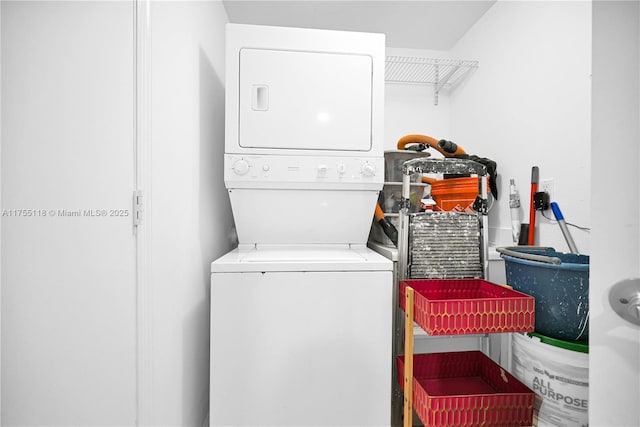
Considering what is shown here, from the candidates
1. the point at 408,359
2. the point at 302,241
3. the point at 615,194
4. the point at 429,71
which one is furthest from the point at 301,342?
the point at 429,71

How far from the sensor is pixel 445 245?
63.1 inches

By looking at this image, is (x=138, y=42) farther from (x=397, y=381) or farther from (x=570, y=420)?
(x=570, y=420)

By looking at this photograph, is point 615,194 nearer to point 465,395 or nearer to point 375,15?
point 465,395

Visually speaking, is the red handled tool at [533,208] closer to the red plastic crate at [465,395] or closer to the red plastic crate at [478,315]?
the red plastic crate at [478,315]

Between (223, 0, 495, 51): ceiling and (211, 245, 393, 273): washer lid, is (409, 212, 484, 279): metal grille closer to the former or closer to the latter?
(211, 245, 393, 273): washer lid

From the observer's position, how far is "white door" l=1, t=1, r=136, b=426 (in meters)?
0.95

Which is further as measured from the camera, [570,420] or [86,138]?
[570,420]

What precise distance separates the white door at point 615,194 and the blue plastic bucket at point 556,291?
89 centimetres

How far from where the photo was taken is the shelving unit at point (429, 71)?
7.93 ft

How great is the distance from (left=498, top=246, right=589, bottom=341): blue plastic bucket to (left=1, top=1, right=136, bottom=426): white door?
5.27 ft

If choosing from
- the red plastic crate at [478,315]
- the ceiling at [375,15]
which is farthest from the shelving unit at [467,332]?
the ceiling at [375,15]

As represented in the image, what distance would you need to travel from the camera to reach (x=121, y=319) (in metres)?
1.09

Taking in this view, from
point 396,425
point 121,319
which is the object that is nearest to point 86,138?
point 121,319

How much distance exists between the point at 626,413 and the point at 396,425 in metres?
1.48
